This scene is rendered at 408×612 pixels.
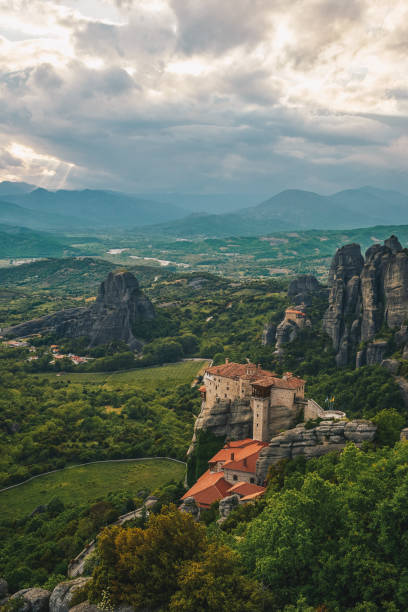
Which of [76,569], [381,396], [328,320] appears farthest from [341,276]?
[76,569]

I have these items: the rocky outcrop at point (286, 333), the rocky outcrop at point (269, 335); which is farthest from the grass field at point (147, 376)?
the rocky outcrop at point (286, 333)

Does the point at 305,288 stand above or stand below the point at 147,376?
above

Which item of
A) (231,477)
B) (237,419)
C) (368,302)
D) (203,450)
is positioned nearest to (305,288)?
(368,302)

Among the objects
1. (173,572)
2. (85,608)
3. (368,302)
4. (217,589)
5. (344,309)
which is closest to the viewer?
(217,589)

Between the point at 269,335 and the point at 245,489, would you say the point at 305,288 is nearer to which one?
the point at 269,335

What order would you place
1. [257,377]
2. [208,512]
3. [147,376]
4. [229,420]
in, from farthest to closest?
[147,376]
[257,377]
[229,420]
[208,512]

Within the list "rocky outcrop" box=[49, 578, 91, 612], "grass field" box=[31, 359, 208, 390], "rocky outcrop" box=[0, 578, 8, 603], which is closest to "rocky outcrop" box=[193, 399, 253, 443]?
"rocky outcrop" box=[0, 578, 8, 603]

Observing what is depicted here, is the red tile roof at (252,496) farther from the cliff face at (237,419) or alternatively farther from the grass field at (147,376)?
the grass field at (147,376)
